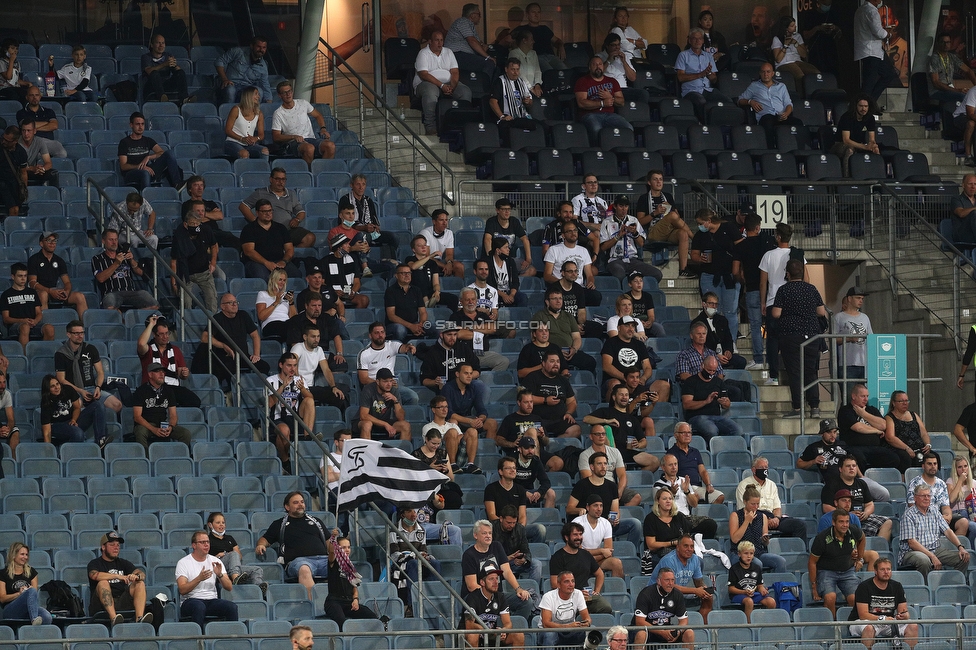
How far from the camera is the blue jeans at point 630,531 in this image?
1493cm

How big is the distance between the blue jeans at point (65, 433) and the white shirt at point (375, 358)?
9.20 feet

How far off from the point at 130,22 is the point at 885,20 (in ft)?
36.8

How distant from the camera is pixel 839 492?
50.2ft

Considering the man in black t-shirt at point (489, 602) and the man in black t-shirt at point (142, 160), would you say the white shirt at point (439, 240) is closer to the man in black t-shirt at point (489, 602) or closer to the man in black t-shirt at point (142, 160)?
the man in black t-shirt at point (142, 160)

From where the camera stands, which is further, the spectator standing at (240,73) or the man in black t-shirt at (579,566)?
the spectator standing at (240,73)

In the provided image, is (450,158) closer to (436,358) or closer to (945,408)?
(436,358)

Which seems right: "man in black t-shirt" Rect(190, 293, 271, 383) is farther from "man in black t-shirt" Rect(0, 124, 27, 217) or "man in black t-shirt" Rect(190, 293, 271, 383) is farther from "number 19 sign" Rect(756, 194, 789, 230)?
"number 19 sign" Rect(756, 194, 789, 230)

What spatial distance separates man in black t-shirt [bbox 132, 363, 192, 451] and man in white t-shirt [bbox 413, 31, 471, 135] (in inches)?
270

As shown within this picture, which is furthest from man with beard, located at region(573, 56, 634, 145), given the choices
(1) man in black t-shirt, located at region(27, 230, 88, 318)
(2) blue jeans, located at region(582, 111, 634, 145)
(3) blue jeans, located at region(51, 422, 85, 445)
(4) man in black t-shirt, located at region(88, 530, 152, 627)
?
(4) man in black t-shirt, located at region(88, 530, 152, 627)

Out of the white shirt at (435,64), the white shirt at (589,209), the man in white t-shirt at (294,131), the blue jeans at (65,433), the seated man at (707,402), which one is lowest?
the blue jeans at (65,433)

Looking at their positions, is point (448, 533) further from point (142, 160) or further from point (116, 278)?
point (142, 160)

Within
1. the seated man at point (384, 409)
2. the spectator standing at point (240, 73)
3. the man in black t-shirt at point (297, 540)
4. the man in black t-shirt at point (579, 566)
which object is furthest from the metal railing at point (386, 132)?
the man in black t-shirt at point (579, 566)

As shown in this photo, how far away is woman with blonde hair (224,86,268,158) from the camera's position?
19562mm

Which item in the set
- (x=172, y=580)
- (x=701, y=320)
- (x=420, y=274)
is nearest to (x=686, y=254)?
(x=701, y=320)
